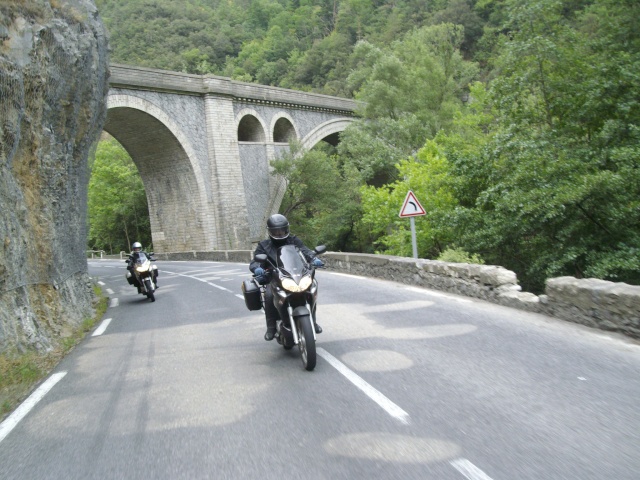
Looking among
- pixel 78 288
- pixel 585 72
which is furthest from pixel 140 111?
pixel 585 72

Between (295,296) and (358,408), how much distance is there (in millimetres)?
1538

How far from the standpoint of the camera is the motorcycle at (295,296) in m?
5.09

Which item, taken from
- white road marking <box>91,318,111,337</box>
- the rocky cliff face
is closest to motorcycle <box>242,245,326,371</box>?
the rocky cliff face

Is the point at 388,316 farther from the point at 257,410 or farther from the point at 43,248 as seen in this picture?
the point at 43,248

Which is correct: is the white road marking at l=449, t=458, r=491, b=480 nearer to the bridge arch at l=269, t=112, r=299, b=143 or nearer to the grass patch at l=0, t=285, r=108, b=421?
the grass patch at l=0, t=285, r=108, b=421

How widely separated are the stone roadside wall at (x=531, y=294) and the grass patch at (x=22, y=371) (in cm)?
613

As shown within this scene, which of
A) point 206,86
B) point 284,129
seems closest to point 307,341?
point 206,86

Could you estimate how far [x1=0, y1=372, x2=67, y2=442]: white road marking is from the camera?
4.42 m

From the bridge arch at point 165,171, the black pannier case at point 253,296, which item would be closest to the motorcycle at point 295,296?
the black pannier case at point 253,296

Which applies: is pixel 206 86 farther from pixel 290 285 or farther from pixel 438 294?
pixel 290 285

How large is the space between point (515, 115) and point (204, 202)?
22120 mm

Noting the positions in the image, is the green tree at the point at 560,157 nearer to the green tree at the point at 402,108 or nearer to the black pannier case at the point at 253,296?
the black pannier case at the point at 253,296

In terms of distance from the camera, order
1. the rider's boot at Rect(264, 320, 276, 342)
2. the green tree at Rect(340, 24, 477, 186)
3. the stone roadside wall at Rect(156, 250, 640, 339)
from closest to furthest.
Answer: the stone roadside wall at Rect(156, 250, 640, 339) → the rider's boot at Rect(264, 320, 276, 342) → the green tree at Rect(340, 24, 477, 186)

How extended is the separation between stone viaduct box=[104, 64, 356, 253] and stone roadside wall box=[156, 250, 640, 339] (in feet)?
70.4
